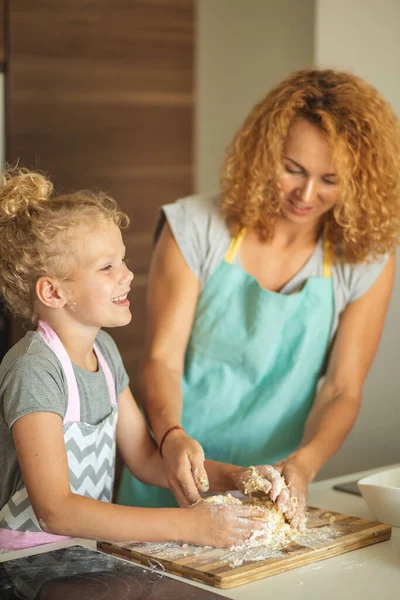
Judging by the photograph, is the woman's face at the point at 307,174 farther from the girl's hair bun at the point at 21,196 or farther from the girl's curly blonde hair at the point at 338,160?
the girl's hair bun at the point at 21,196

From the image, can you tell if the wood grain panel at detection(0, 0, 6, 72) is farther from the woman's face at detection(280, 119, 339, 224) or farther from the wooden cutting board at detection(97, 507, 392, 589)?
the wooden cutting board at detection(97, 507, 392, 589)

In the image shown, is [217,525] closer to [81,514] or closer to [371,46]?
[81,514]

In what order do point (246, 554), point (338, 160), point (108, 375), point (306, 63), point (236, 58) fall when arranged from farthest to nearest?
1. point (236, 58)
2. point (306, 63)
3. point (338, 160)
4. point (108, 375)
5. point (246, 554)

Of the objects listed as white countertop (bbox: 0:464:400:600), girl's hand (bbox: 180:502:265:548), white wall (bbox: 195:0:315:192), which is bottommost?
white countertop (bbox: 0:464:400:600)

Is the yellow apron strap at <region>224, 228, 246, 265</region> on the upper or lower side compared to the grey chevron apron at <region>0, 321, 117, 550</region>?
upper

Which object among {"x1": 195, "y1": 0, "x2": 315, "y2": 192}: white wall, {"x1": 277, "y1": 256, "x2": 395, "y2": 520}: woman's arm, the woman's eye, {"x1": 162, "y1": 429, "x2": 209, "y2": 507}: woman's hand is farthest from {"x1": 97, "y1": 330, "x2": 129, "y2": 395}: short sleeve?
{"x1": 195, "y1": 0, "x2": 315, "y2": 192}: white wall

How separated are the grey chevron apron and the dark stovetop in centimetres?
13

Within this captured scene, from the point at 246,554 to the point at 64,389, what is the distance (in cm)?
37

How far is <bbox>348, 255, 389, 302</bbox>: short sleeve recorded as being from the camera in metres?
1.81

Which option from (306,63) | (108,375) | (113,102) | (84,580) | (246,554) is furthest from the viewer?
(113,102)

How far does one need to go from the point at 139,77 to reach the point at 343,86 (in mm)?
1329

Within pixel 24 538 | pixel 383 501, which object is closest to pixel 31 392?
pixel 24 538

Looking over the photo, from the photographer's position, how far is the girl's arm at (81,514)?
1260mm

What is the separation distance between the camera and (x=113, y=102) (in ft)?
9.39
